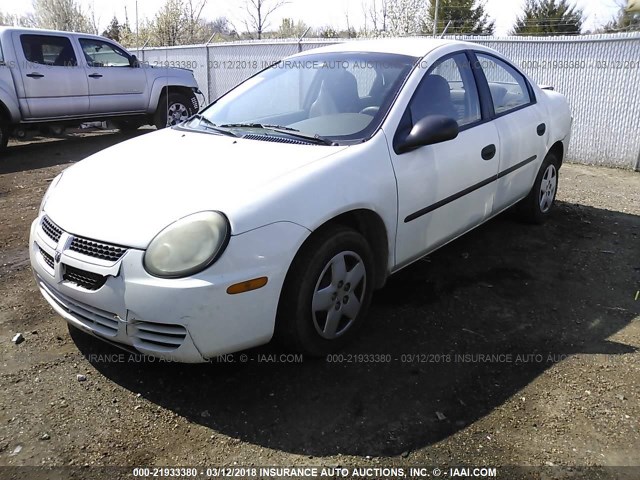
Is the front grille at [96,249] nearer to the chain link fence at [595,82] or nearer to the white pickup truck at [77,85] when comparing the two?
the white pickup truck at [77,85]

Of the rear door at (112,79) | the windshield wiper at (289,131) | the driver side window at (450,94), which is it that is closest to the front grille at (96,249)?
the windshield wiper at (289,131)

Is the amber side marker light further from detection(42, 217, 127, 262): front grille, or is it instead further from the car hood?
detection(42, 217, 127, 262): front grille

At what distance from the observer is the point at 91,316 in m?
2.64

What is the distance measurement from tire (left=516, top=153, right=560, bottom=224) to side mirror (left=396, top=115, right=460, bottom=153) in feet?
7.10

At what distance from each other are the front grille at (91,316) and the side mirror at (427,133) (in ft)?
5.95

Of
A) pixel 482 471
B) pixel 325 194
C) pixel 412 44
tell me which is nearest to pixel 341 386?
pixel 482 471

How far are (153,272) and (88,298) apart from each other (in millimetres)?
407

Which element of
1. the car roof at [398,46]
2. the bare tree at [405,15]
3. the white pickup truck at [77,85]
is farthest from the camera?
the bare tree at [405,15]

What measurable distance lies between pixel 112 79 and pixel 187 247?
28.1 feet

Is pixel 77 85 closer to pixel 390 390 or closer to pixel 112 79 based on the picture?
pixel 112 79

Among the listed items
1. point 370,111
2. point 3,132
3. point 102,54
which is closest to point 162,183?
point 370,111

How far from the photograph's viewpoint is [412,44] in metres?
3.89

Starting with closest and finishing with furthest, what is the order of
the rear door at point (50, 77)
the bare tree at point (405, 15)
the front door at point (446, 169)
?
the front door at point (446, 169)
the rear door at point (50, 77)
the bare tree at point (405, 15)

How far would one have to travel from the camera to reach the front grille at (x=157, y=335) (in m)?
2.46
